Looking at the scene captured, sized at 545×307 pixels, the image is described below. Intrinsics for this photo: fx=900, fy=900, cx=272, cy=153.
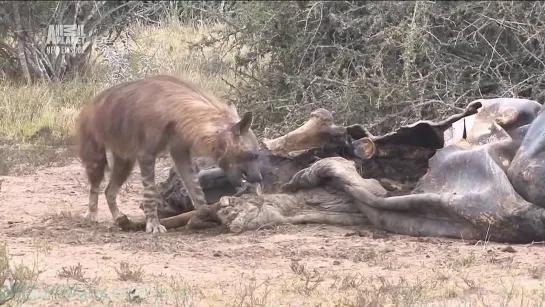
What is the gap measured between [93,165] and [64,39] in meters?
6.97

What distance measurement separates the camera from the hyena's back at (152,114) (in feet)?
22.4

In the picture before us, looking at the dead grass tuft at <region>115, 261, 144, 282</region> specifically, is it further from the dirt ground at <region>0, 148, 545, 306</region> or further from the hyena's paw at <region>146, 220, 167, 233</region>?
the hyena's paw at <region>146, 220, 167, 233</region>

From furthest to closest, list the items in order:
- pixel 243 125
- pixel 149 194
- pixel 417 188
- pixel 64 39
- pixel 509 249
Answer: pixel 64 39 → pixel 149 194 → pixel 243 125 → pixel 417 188 → pixel 509 249

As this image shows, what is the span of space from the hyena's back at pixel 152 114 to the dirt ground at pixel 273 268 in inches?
29.4

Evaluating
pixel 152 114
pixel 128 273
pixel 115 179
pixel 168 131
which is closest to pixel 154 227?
pixel 168 131

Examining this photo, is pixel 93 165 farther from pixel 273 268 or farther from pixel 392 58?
pixel 392 58

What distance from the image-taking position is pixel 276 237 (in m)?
6.28

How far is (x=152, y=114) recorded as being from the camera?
22.8 ft

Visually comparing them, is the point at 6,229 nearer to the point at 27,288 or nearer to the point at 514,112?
the point at 27,288

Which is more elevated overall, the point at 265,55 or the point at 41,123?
the point at 265,55

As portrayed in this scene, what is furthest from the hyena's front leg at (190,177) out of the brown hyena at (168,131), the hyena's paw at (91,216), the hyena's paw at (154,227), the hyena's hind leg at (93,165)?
the hyena's paw at (91,216)

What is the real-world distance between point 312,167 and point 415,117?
287 cm

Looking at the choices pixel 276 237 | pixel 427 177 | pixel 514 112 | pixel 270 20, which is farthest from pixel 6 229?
pixel 270 20

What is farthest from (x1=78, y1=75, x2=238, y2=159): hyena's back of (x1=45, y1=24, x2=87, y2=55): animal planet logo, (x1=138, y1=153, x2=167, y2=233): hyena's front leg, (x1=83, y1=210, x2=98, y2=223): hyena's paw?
(x1=45, y1=24, x2=87, y2=55): animal planet logo
